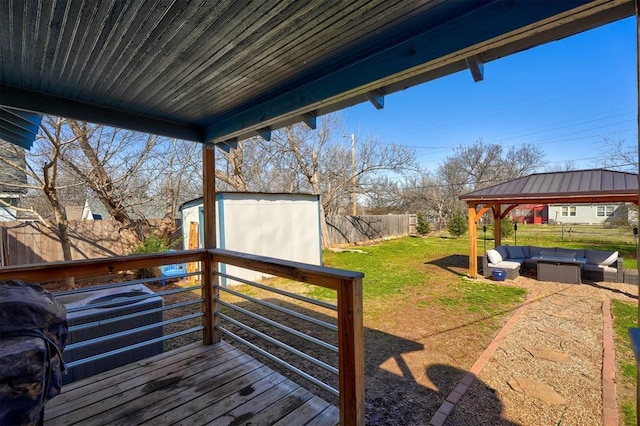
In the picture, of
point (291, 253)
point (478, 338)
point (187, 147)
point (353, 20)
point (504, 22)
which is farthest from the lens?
point (187, 147)

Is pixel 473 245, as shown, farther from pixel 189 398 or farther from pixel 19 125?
pixel 19 125

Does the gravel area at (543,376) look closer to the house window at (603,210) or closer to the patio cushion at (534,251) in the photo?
the patio cushion at (534,251)

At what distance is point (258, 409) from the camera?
1902 mm

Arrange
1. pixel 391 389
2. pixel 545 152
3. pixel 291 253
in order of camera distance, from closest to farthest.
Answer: pixel 391 389 < pixel 291 253 < pixel 545 152

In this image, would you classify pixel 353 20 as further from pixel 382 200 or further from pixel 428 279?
pixel 382 200

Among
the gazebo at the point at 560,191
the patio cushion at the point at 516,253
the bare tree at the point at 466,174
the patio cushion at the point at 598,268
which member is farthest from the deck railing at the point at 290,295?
the bare tree at the point at 466,174

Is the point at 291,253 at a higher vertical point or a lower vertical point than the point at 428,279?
higher

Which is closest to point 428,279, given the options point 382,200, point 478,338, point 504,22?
point 478,338

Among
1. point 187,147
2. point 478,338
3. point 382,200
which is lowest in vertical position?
point 478,338

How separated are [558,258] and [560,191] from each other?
1896 mm

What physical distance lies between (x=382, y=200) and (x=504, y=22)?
18546 mm

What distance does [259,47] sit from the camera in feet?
5.40

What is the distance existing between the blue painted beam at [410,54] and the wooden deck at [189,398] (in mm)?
2001

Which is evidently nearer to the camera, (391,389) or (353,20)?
(353,20)
